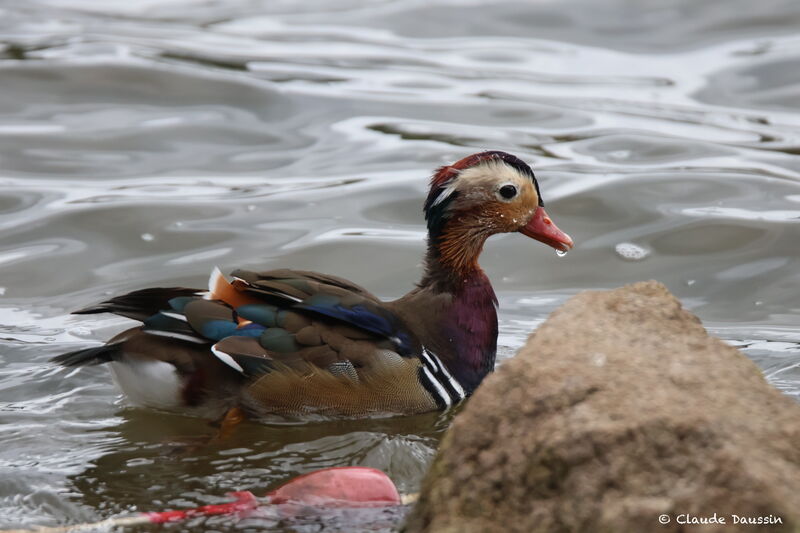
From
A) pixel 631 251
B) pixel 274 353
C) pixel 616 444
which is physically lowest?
pixel 631 251

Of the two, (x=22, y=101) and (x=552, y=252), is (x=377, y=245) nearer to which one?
(x=552, y=252)

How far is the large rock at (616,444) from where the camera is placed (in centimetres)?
260

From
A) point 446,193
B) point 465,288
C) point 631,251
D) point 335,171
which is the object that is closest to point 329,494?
point 465,288

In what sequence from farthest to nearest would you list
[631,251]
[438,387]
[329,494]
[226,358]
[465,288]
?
[631,251]
[465,288]
[438,387]
[226,358]
[329,494]

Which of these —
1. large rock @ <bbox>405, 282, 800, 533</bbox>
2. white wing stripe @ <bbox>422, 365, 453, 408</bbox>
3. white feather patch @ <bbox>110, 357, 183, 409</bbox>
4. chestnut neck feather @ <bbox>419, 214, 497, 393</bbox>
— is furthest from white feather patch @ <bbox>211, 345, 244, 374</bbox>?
large rock @ <bbox>405, 282, 800, 533</bbox>

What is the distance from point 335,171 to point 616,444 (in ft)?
21.5

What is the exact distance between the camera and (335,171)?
9.09 meters

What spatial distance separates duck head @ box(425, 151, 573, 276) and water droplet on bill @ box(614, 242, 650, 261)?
211 cm

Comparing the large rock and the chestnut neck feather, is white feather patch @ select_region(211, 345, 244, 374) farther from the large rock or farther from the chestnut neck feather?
the large rock

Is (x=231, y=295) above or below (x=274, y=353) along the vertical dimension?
above

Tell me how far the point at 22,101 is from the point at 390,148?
3.42 metres

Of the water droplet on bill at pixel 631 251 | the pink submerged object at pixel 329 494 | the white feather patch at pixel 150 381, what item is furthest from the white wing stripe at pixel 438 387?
the water droplet on bill at pixel 631 251

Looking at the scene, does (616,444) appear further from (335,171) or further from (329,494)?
(335,171)

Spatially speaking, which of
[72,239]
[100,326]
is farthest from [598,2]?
[100,326]
